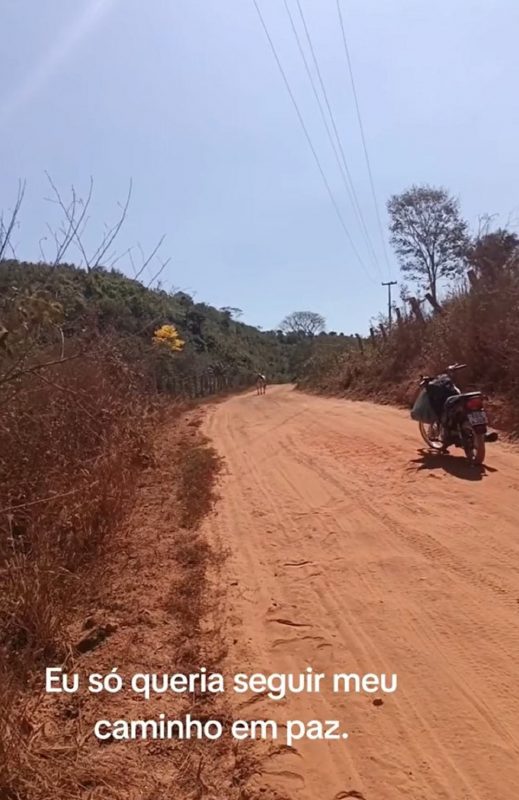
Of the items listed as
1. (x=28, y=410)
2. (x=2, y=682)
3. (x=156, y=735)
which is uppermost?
(x=28, y=410)

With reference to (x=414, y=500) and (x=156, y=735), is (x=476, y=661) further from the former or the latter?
(x=414, y=500)

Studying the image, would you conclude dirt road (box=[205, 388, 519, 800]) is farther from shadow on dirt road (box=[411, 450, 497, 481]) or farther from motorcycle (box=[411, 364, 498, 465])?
motorcycle (box=[411, 364, 498, 465])

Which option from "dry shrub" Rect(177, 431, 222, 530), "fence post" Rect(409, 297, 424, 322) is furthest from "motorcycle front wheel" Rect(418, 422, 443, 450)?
"fence post" Rect(409, 297, 424, 322)

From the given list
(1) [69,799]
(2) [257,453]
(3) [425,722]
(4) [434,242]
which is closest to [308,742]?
(3) [425,722]

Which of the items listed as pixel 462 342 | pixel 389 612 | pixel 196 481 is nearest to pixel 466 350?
pixel 462 342

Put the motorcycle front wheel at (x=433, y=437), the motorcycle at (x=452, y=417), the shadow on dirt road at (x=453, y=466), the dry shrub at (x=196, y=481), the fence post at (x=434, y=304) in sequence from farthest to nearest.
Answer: the fence post at (x=434, y=304)
the motorcycle front wheel at (x=433, y=437)
the motorcycle at (x=452, y=417)
the shadow on dirt road at (x=453, y=466)
the dry shrub at (x=196, y=481)

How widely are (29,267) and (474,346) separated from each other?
9.96 meters

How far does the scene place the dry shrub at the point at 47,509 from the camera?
355 cm

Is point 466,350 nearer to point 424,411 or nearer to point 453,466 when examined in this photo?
point 424,411

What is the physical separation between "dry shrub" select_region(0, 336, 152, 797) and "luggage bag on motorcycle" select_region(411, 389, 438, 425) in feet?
12.7

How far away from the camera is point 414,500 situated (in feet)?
21.5

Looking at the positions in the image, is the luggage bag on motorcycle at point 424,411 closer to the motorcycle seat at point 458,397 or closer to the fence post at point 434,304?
the motorcycle seat at point 458,397

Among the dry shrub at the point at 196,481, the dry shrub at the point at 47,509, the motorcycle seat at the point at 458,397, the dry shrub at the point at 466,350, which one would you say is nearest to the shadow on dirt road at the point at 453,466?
the motorcycle seat at the point at 458,397

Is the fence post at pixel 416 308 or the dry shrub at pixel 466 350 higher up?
the fence post at pixel 416 308
